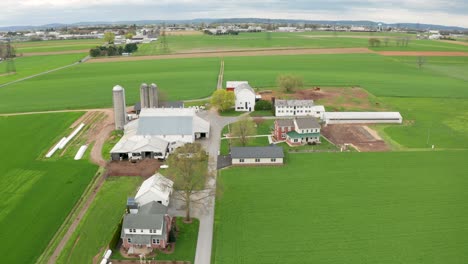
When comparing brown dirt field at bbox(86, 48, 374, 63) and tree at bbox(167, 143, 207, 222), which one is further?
brown dirt field at bbox(86, 48, 374, 63)

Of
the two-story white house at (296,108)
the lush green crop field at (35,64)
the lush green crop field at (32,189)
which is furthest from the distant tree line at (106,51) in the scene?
the two-story white house at (296,108)

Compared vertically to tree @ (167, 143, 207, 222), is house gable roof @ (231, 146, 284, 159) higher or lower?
lower

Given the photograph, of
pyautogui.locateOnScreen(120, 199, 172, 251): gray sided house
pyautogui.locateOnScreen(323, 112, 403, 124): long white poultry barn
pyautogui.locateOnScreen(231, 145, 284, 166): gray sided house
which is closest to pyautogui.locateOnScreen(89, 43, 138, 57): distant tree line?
pyautogui.locateOnScreen(323, 112, 403, 124): long white poultry barn

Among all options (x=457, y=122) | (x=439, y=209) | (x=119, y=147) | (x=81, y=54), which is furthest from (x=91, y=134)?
(x=81, y=54)

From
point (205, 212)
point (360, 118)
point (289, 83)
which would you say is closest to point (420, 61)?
point (289, 83)

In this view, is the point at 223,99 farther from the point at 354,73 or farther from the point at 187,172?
the point at 354,73

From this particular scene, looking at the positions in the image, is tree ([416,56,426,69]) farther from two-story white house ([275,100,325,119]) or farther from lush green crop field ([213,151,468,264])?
lush green crop field ([213,151,468,264])
